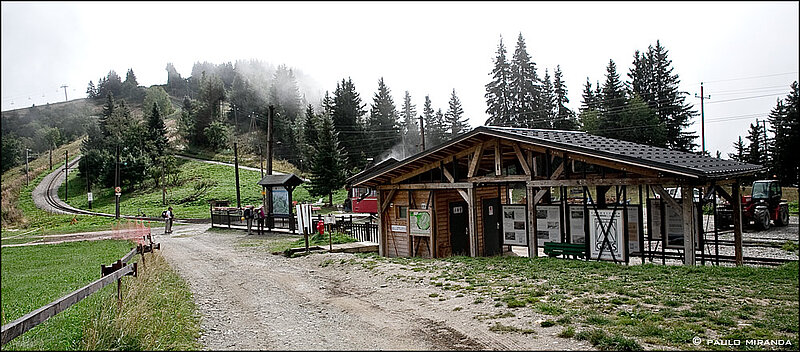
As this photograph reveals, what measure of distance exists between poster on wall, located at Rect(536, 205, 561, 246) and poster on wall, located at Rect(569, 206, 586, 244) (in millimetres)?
366

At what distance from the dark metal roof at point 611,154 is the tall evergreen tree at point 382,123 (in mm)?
50017

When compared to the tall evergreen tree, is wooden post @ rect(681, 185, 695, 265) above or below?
below

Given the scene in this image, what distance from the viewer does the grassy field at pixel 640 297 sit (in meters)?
6.41

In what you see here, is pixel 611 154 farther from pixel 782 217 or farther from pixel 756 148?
pixel 756 148

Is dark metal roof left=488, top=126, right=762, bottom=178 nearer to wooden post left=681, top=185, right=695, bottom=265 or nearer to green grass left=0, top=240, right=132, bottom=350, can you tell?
wooden post left=681, top=185, right=695, bottom=265

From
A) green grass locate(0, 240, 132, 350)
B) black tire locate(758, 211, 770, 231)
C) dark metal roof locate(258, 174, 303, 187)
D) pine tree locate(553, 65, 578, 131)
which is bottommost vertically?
black tire locate(758, 211, 770, 231)

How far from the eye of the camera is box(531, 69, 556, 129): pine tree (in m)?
42.7

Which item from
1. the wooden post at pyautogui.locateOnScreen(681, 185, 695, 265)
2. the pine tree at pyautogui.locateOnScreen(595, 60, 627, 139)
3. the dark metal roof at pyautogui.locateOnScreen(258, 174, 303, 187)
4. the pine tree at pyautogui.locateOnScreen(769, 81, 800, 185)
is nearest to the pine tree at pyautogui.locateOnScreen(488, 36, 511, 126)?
the pine tree at pyautogui.locateOnScreen(595, 60, 627, 139)

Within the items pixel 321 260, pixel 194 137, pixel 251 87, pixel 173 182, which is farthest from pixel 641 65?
pixel 251 87

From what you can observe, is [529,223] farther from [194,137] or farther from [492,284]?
[194,137]

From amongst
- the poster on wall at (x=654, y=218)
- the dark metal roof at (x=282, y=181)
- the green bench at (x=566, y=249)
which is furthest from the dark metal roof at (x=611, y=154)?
the dark metal roof at (x=282, y=181)

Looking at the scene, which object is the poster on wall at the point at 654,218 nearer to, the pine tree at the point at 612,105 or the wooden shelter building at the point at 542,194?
the wooden shelter building at the point at 542,194

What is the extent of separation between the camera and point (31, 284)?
34.8ft

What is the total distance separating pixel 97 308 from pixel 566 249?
409 inches
